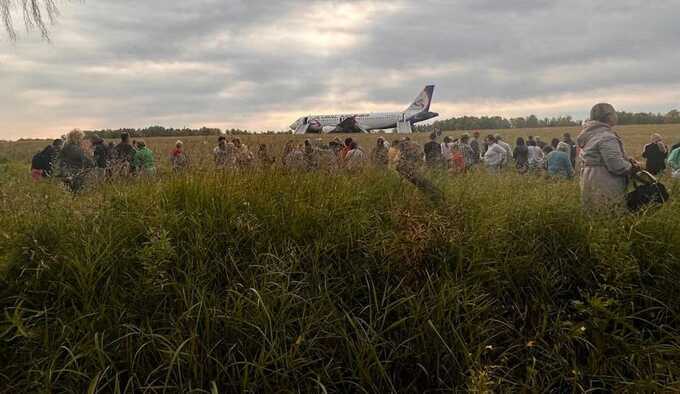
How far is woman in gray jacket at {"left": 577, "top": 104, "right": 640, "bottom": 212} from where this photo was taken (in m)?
4.44

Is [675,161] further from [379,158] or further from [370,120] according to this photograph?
[370,120]

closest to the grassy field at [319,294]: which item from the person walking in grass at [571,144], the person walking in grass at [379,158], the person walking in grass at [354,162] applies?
the person walking in grass at [354,162]

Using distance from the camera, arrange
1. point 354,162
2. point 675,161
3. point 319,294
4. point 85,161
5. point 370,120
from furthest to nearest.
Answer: point 370,120 < point 675,161 < point 85,161 < point 354,162 < point 319,294

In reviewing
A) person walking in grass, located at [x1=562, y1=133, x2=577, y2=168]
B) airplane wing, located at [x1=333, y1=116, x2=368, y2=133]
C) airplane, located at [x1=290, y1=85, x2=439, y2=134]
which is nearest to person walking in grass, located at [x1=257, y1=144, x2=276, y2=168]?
person walking in grass, located at [x1=562, y1=133, x2=577, y2=168]

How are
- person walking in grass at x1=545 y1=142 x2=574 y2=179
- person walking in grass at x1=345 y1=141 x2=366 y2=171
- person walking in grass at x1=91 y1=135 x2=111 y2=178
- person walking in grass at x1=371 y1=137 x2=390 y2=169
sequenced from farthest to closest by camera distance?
1. person walking in grass at x1=545 y1=142 x2=574 y2=179
2. person walking in grass at x1=91 y1=135 x2=111 y2=178
3. person walking in grass at x1=371 y1=137 x2=390 y2=169
4. person walking in grass at x1=345 y1=141 x2=366 y2=171

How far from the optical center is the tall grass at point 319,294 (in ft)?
8.04

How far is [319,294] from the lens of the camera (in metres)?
2.88

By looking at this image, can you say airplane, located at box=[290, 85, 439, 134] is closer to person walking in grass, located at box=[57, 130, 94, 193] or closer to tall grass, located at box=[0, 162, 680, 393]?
person walking in grass, located at box=[57, 130, 94, 193]

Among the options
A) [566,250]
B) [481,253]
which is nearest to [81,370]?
[481,253]

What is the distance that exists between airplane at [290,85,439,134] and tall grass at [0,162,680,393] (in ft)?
157

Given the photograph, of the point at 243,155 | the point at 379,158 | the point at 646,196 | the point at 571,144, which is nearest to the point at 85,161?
the point at 243,155

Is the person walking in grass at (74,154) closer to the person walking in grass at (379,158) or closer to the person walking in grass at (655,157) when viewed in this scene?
the person walking in grass at (379,158)

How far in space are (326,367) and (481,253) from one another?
57.7 inches

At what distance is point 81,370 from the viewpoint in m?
2.35
